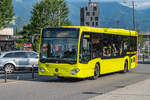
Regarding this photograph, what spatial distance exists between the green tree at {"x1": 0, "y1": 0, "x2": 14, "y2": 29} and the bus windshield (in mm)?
27844

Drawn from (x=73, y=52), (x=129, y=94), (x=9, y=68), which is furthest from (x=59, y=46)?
(x=9, y=68)

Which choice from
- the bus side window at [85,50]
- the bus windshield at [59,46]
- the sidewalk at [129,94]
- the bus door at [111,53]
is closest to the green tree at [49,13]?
the bus door at [111,53]

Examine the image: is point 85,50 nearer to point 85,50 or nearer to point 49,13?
point 85,50

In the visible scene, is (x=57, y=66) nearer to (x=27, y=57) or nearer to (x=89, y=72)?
(x=89, y=72)

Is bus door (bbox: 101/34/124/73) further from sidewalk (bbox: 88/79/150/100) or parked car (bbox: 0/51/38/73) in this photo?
parked car (bbox: 0/51/38/73)

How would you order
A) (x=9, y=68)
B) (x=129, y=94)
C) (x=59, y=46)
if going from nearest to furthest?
1. (x=129, y=94)
2. (x=59, y=46)
3. (x=9, y=68)

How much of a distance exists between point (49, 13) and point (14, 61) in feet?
111

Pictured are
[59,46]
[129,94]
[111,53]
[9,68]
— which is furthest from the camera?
[9,68]

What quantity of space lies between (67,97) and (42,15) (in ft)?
145

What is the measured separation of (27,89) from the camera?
13.5 m

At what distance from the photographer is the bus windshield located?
15742 mm

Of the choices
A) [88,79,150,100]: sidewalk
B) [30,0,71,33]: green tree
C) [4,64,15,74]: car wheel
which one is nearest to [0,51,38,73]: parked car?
[4,64,15,74]: car wheel

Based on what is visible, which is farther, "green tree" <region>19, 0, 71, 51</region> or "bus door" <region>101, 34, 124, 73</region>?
"green tree" <region>19, 0, 71, 51</region>

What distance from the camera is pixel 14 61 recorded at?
22.0 meters
